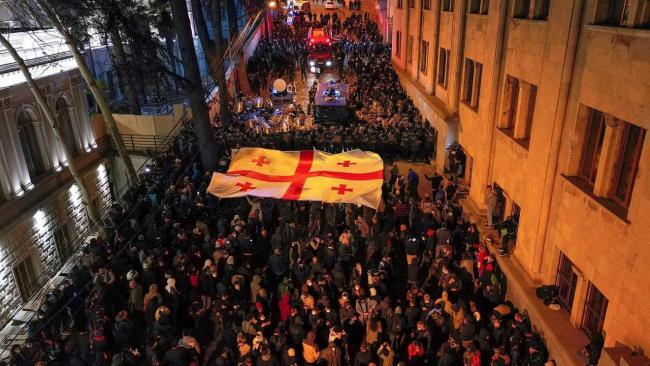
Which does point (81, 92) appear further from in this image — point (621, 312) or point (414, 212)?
point (621, 312)

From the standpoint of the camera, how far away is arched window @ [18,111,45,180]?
21.9 meters

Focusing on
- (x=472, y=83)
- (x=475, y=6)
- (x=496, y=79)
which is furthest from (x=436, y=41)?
(x=496, y=79)

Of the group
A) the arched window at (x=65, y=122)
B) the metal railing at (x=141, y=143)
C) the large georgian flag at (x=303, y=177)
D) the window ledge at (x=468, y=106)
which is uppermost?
the window ledge at (x=468, y=106)

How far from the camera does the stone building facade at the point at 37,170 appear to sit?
65.8 feet

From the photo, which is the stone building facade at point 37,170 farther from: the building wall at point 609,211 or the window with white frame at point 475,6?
the building wall at point 609,211

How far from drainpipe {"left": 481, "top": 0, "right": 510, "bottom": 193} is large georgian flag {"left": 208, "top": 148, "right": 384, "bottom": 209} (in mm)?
3354

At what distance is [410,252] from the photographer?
532 inches

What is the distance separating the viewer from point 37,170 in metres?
23.1

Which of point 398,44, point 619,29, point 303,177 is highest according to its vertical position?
point 619,29

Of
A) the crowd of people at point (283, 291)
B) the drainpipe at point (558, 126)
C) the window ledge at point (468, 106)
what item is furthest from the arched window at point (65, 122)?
the drainpipe at point (558, 126)

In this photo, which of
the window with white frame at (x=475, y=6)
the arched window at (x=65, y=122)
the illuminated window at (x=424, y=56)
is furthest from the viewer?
the illuminated window at (x=424, y=56)

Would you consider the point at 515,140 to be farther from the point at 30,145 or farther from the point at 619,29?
the point at 30,145

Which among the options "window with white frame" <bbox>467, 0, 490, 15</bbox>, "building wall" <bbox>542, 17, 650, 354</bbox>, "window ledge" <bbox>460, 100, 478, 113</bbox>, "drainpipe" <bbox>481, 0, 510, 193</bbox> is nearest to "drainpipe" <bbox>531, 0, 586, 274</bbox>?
"building wall" <bbox>542, 17, 650, 354</bbox>

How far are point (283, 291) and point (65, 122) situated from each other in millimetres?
18511
